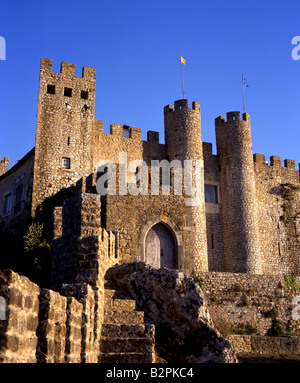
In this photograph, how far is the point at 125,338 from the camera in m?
9.99

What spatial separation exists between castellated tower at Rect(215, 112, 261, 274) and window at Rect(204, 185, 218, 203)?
1.28ft

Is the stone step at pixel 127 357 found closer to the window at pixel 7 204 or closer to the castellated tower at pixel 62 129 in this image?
the castellated tower at pixel 62 129

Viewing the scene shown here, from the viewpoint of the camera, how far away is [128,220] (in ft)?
55.7

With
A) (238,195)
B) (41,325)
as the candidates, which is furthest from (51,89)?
(41,325)

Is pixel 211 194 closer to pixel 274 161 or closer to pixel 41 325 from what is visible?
pixel 274 161

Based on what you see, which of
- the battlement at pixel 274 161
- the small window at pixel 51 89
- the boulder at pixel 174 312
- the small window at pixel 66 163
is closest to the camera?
the boulder at pixel 174 312

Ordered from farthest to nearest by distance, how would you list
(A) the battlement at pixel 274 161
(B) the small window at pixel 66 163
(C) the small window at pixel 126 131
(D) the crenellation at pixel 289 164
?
(D) the crenellation at pixel 289 164
(A) the battlement at pixel 274 161
(C) the small window at pixel 126 131
(B) the small window at pixel 66 163

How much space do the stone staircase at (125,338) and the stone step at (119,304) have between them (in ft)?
0.47

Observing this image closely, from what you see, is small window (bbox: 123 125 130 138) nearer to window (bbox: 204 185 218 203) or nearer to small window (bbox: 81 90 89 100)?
small window (bbox: 81 90 89 100)

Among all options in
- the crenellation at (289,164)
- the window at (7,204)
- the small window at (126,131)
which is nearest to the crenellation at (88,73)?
the small window at (126,131)

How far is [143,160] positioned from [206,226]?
485 centimetres

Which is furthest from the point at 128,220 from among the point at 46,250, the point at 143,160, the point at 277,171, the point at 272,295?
the point at 277,171

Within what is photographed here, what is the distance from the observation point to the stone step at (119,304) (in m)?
11.1
